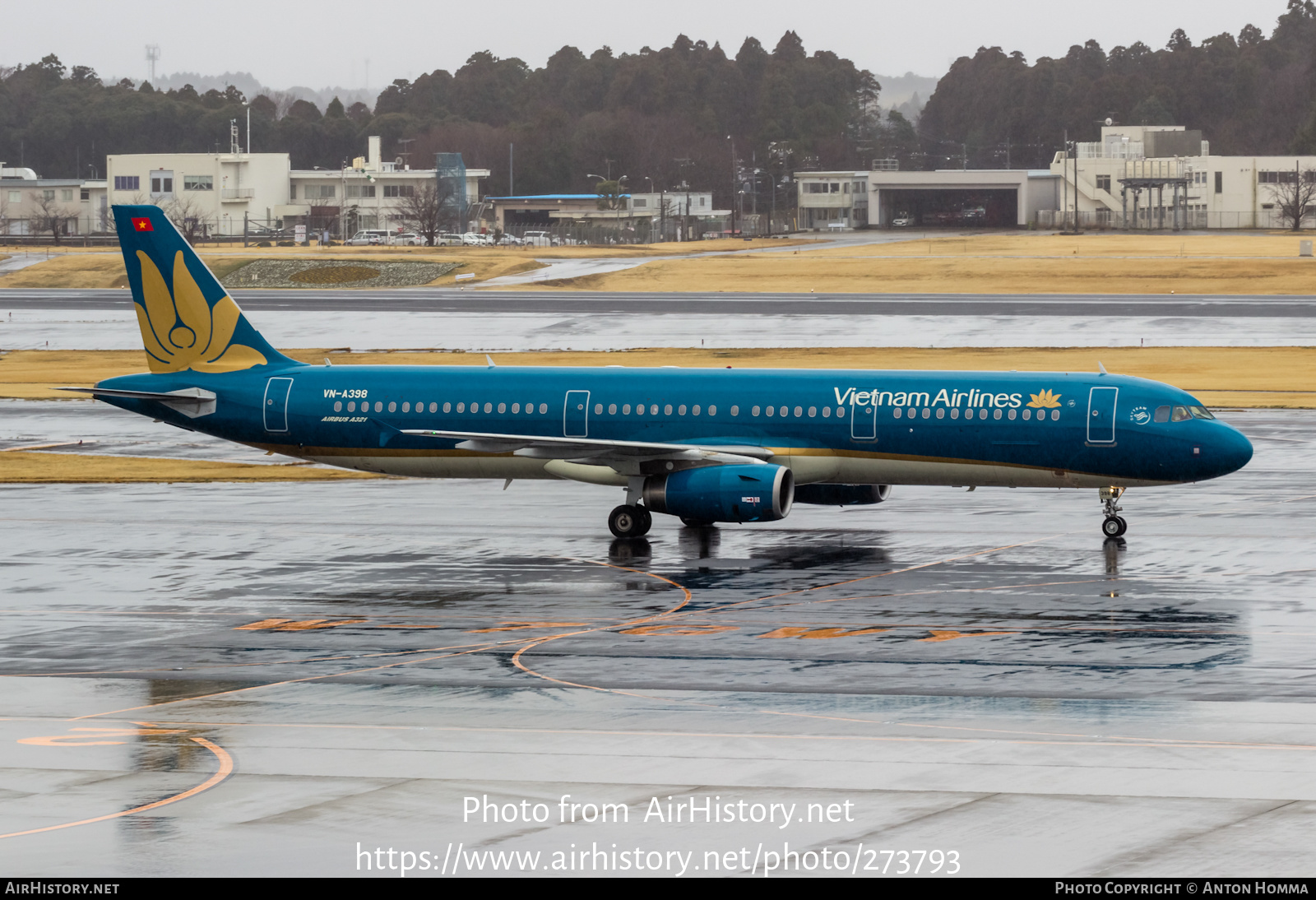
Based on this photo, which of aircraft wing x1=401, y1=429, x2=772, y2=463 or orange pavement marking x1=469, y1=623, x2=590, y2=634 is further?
aircraft wing x1=401, y1=429, x2=772, y2=463

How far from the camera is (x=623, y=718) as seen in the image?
2636cm

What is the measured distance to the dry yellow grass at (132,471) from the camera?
56.1 meters

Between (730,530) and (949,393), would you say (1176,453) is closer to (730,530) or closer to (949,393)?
(949,393)

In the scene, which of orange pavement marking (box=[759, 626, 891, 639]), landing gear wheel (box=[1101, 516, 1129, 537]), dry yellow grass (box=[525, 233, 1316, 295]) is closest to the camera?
orange pavement marking (box=[759, 626, 891, 639])

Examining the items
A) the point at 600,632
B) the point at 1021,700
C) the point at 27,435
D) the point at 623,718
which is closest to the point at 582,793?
the point at 623,718

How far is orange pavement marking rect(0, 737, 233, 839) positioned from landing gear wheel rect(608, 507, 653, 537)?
65.7 ft

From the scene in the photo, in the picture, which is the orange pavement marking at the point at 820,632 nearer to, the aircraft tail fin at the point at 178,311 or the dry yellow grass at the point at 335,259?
the aircraft tail fin at the point at 178,311

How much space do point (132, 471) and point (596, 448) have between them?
22.1 metres

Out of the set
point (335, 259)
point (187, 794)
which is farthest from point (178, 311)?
point (335, 259)

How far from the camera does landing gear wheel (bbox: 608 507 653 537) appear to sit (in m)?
44.1

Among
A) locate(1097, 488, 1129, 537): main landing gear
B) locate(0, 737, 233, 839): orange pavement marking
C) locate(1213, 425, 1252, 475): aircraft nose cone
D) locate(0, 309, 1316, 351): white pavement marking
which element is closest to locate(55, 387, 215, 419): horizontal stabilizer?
locate(0, 737, 233, 839): orange pavement marking

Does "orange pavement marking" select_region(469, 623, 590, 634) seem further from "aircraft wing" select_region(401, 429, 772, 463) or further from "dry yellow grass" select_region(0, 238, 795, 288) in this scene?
"dry yellow grass" select_region(0, 238, 795, 288)

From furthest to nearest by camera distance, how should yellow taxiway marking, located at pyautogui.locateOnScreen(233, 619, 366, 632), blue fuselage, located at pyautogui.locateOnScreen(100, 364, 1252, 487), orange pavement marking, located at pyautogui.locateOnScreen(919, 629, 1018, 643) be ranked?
blue fuselage, located at pyautogui.locateOnScreen(100, 364, 1252, 487) < yellow taxiway marking, located at pyautogui.locateOnScreen(233, 619, 366, 632) < orange pavement marking, located at pyautogui.locateOnScreen(919, 629, 1018, 643)

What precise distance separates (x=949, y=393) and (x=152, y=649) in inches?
832
